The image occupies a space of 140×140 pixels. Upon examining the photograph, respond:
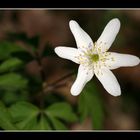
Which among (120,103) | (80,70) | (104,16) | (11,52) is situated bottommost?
(120,103)

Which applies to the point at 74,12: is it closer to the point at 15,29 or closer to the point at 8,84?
the point at 15,29

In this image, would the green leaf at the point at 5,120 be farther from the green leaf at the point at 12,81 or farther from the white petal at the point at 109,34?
the white petal at the point at 109,34

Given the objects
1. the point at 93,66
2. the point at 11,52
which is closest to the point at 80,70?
the point at 93,66

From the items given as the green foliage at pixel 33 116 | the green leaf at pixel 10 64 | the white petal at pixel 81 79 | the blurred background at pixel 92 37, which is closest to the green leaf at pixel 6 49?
the green leaf at pixel 10 64

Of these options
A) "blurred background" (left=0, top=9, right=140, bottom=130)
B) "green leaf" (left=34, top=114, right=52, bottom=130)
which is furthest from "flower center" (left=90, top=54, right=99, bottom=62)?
"blurred background" (left=0, top=9, right=140, bottom=130)

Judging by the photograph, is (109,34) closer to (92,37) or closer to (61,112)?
(61,112)

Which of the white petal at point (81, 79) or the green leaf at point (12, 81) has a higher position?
the green leaf at point (12, 81)

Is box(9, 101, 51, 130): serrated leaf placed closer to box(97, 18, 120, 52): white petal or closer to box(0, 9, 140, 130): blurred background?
box(97, 18, 120, 52): white petal
